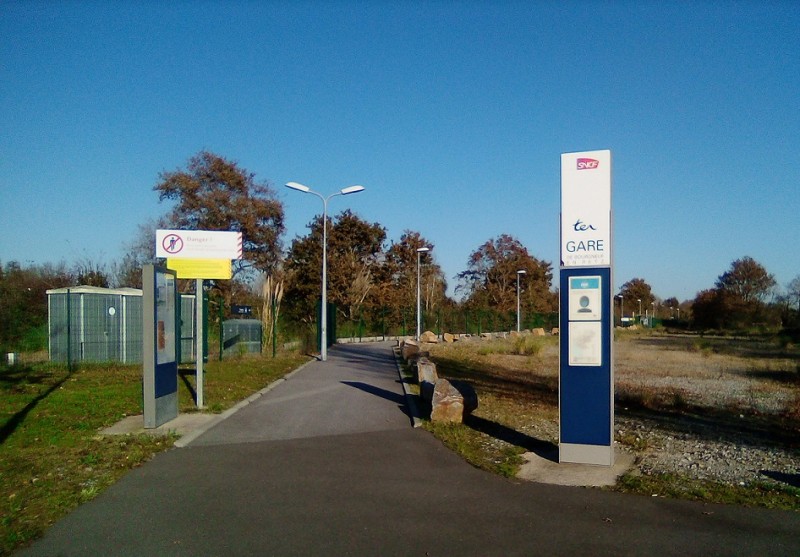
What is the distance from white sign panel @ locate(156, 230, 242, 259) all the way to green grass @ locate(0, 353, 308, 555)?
279cm

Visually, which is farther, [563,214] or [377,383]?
[377,383]

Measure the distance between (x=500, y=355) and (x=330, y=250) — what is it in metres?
19.8

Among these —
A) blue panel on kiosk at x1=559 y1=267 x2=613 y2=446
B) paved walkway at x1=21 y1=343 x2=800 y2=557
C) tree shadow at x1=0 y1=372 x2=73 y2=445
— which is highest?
blue panel on kiosk at x1=559 y1=267 x2=613 y2=446

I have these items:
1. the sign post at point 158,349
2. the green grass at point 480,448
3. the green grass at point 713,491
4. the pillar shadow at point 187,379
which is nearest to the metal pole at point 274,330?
the pillar shadow at point 187,379

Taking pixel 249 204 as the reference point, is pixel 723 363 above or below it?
below

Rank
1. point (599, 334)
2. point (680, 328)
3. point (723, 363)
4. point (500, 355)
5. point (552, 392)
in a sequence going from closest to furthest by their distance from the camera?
1. point (599, 334)
2. point (552, 392)
3. point (723, 363)
4. point (500, 355)
5. point (680, 328)

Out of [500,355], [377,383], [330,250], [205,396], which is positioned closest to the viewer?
[205,396]

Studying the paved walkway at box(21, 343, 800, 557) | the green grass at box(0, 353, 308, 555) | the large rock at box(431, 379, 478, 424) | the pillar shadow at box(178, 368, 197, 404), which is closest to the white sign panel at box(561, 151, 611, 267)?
the paved walkway at box(21, 343, 800, 557)

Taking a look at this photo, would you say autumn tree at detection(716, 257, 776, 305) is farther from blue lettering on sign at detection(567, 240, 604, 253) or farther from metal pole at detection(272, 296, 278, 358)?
blue lettering on sign at detection(567, 240, 604, 253)

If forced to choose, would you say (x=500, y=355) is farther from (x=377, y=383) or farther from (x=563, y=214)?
(x=563, y=214)

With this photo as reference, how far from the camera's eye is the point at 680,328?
86.1 meters

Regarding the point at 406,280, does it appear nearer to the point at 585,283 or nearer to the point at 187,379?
the point at 187,379

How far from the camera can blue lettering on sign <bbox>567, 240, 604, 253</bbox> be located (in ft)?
28.0

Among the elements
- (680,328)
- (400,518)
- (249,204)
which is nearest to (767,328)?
(680,328)
